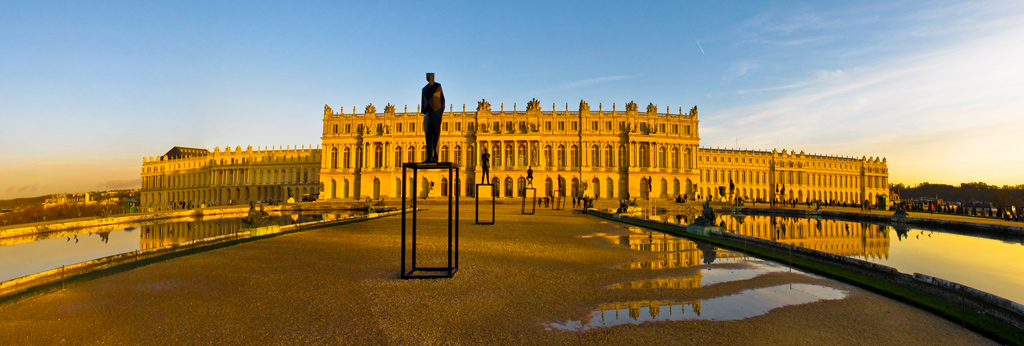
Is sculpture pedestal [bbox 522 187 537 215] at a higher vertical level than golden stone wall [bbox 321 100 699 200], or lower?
lower

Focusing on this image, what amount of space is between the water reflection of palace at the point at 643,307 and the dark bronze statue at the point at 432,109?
15.2ft

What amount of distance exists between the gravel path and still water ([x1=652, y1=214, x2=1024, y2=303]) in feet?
16.9

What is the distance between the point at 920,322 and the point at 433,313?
296 inches

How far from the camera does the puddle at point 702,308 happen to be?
6.89 m

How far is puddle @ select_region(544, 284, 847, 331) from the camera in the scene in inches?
271

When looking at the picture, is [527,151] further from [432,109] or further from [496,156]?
[432,109]

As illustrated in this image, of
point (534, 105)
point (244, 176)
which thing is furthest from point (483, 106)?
point (244, 176)

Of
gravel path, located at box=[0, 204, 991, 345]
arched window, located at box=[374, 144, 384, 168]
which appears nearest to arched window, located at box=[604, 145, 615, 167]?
arched window, located at box=[374, 144, 384, 168]

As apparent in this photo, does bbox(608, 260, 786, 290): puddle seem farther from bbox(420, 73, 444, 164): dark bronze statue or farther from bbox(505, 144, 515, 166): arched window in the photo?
bbox(505, 144, 515, 166): arched window

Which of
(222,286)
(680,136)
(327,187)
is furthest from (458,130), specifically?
(222,286)

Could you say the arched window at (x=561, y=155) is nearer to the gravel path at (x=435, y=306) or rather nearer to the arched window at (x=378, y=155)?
the arched window at (x=378, y=155)

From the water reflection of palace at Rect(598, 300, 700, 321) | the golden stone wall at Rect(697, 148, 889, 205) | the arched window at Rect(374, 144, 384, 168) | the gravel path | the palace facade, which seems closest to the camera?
the gravel path

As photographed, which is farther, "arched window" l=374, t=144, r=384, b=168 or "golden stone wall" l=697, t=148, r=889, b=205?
"golden stone wall" l=697, t=148, r=889, b=205

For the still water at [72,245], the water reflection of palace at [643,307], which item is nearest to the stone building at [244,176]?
the still water at [72,245]
